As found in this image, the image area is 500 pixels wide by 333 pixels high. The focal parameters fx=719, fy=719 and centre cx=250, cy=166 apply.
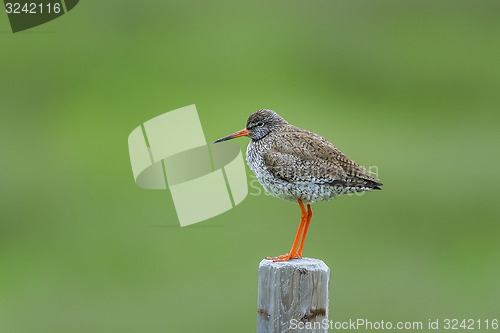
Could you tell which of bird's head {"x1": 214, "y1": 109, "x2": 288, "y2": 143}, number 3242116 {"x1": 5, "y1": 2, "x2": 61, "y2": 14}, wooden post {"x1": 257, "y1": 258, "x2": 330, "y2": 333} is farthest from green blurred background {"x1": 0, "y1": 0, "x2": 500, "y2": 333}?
wooden post {"x1": 257, "y1": 258, "x2": 330, "y2": 333}

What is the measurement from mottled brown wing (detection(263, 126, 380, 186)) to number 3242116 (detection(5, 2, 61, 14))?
1318cm

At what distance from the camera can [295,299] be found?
4.31m

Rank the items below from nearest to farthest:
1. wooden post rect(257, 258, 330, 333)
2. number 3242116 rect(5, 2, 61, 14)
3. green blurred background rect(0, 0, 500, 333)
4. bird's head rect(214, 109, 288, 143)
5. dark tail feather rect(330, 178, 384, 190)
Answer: wooden post rect(257, 258, 330, 333) → dark tail feather rect(330, 178, 384, 190) → bird's head rect(214, 109, 288, 143) → green blurred background rect(0, 0, 500, 333) → number 3242116 rect(5, 2, 61, 14)

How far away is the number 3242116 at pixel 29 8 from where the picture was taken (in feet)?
56.2

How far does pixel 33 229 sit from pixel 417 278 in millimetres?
7129

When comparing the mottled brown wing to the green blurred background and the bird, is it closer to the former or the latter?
the bird

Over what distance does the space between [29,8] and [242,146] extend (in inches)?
272

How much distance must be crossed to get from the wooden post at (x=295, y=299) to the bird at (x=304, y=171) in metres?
0.63

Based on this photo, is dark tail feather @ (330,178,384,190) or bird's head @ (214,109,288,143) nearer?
dark tail feather @ (330,178,384,190)

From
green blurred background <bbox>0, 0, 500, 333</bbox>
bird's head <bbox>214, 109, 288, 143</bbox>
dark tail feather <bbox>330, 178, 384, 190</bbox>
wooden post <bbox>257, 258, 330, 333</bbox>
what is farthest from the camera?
green blurred background <bbox>0, 0, 500, 333</bbox>

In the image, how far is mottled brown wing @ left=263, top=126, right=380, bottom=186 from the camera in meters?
5.19

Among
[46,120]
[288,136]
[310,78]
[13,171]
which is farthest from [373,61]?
[288,136]

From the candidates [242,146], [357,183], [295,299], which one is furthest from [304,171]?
[242,146]

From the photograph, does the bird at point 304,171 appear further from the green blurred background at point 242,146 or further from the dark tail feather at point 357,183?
the green blurred background at point 242,146
